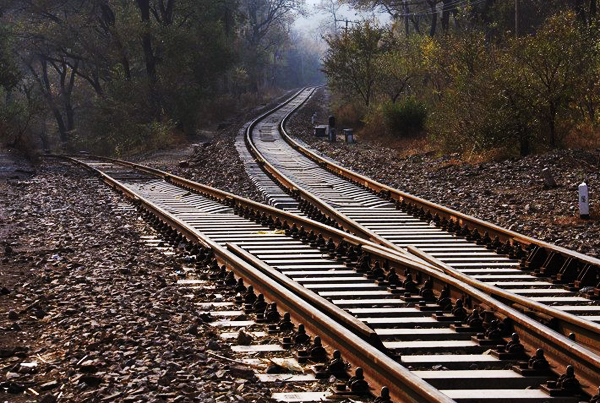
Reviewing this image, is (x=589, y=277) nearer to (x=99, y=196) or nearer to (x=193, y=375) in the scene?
(x=193, y=375)

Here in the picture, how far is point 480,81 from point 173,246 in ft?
41.2

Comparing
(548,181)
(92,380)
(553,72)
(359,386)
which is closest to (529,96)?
(553,72)

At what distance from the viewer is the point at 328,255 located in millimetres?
9398

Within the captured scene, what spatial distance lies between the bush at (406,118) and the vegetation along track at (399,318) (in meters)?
17.7

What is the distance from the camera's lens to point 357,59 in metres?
37.0

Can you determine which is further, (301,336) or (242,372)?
(301,336)

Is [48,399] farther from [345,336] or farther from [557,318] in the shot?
[557,318]

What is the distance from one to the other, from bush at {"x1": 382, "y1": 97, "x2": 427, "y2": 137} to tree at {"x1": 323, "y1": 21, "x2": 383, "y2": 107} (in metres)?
7.28

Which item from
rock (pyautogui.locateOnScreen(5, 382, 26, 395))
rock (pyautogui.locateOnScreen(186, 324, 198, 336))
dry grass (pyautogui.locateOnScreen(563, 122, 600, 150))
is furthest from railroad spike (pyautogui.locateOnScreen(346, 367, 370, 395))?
dry grass (pyautogui.locateOnScreen(563, 122, 600, 150))

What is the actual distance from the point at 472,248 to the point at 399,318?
3.67 meters

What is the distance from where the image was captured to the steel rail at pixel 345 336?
14.8 ft

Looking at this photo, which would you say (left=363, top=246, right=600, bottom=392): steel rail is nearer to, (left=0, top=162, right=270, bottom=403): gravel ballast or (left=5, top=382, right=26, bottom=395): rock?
(left=0, top=162, right=270, bottom=403): gravel ballast

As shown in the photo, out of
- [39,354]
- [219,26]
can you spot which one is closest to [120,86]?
[219,26]

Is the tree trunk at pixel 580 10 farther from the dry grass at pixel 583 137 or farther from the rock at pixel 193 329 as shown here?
the rock at pixel 193 329
